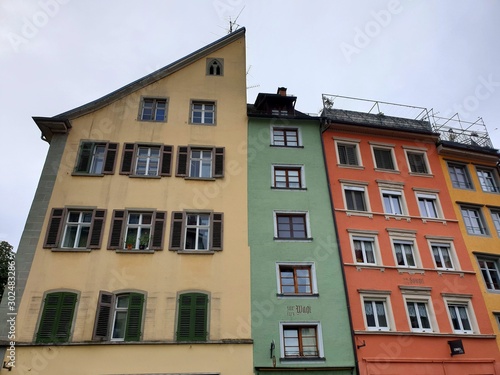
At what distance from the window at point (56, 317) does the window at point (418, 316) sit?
15.4 metres

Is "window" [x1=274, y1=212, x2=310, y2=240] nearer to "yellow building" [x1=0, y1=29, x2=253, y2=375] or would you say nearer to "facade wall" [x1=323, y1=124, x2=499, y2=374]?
"facade wall" [x1=323, y1=124, x2=499, y2=374]

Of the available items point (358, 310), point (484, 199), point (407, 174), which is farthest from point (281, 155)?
point (484, 199)

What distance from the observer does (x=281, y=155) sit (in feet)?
75.7

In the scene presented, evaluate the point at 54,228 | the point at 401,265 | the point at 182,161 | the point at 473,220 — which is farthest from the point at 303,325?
the point at 473,220

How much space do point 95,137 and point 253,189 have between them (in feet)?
29.6

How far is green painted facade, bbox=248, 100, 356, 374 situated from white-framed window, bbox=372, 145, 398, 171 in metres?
3.61

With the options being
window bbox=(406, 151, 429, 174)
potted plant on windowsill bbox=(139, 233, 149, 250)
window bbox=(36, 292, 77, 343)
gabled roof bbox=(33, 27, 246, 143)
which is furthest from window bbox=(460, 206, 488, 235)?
window bbox=(36, 292, 77, 343)

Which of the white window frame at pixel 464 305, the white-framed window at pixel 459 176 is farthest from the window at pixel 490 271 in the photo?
the white-framed window at pixel 459 176

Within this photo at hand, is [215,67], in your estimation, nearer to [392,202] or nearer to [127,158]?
[127,158]

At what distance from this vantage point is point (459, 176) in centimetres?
2542

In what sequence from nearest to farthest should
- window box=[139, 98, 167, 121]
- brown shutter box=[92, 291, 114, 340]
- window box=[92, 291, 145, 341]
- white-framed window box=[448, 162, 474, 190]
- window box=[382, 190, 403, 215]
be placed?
brown shutter box=[92, 291, 114, 340]
window box=[92, 291, 145, 341]
window box=[382, 190, 403, 215]
window box=[139, 98, 167, 121]
white-framed window box=[448, 162, 474, 190]

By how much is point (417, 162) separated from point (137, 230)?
17220 mm

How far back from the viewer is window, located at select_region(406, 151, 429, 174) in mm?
24711

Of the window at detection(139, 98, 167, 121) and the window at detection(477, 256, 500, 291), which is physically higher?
the window at detection(139, 98, 167, 121)
